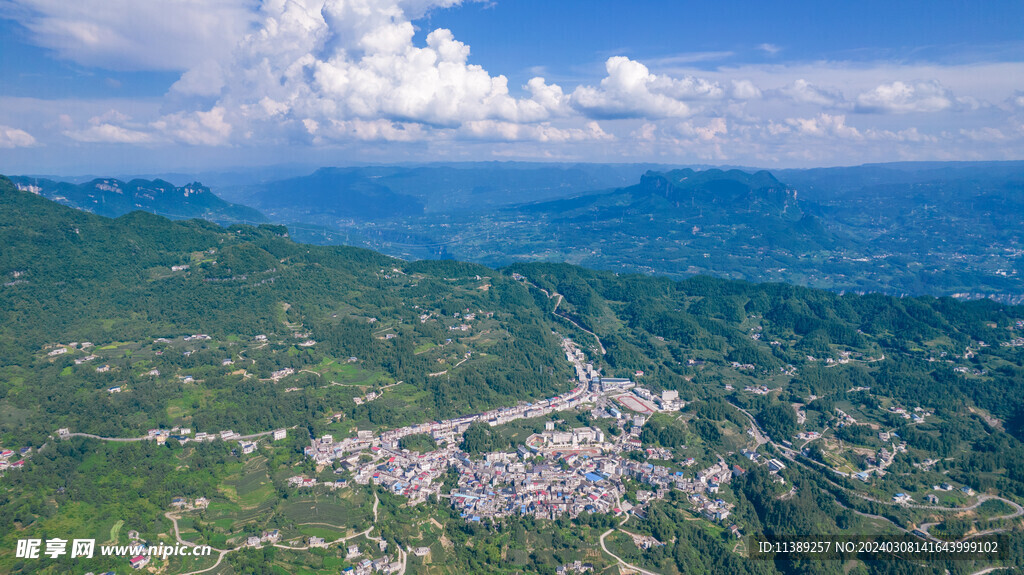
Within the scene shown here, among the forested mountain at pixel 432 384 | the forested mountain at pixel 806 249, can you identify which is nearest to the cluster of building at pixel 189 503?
the forested mountain at pixel 432 384

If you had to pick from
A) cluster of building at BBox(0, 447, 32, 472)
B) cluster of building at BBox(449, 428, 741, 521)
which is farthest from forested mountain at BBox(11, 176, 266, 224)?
cluster of building at BBox(449, 428, 741, 521)

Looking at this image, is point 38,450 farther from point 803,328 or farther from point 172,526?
point 803,328

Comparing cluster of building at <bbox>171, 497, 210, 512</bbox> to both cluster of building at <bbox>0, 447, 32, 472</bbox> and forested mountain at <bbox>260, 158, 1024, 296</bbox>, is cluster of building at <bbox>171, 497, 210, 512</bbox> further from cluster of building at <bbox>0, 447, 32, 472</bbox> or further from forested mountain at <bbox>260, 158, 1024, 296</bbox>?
forested mountain at <bbox>260, 158, 1024, 296</bbox>

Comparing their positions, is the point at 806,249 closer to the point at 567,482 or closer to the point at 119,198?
the point at 567,482

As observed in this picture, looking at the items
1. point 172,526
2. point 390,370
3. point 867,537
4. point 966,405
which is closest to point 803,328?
point 966,405

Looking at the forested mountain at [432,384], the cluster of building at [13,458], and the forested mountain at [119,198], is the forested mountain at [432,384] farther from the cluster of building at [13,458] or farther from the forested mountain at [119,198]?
the forested mountain at [119,198]
